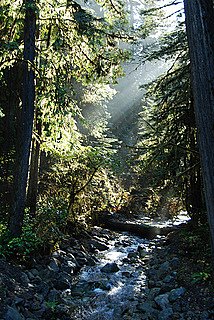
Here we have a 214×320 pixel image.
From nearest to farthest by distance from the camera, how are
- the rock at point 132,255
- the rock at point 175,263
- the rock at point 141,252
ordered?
the rock at point 175,263, the rock at point 132,255, the rock at point 141,252

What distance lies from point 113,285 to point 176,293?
1.65 m

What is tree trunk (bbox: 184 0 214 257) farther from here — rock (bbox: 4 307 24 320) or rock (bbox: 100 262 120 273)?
rock (bbox: 100 262 120 273)

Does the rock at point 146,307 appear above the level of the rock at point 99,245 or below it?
below

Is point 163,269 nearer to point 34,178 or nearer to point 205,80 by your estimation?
point 34,178

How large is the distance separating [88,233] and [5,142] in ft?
13.6

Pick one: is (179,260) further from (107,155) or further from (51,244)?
(107,155)

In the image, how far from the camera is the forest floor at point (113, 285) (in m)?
5.04

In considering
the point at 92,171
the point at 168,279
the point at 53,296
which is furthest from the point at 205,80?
the point at 92,171

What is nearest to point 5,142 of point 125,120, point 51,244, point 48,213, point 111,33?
point 48,213

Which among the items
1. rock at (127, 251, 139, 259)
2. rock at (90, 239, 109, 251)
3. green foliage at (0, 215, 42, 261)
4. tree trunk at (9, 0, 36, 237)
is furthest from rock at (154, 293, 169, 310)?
rock at (90, 239, 109, 251)

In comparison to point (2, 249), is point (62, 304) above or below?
below

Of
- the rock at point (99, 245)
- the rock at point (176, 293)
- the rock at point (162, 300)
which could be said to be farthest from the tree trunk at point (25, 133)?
the rock at point (176, 293)

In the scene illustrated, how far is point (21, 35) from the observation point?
895 cm

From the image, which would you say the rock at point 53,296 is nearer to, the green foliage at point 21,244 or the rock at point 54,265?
the rock at point 54,265
